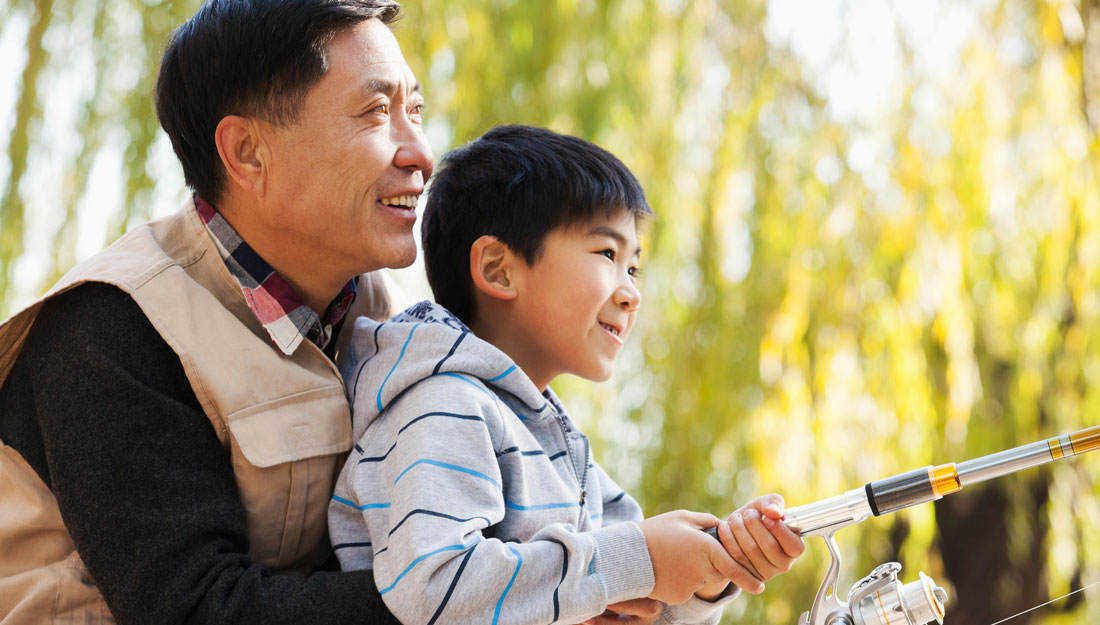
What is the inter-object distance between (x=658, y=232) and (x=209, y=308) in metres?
1.61

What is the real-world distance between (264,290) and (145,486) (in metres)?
0.28

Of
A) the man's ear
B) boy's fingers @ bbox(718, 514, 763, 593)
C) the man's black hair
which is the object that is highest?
the man's black hair

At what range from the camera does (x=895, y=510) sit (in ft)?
3.45

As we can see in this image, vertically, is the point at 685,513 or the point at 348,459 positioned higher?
the point at 348,459

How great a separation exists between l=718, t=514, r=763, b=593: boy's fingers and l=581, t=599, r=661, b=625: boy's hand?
0.35ft

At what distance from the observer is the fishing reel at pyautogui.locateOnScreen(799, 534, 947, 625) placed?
1.06 m

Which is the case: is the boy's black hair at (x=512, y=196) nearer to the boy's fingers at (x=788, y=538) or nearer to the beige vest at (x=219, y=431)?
the beige vest at (x=219, y=431)

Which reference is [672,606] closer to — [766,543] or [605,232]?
[766,543]

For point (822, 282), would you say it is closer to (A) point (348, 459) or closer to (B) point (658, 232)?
(B) point (658, 232)

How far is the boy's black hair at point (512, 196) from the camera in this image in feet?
A: 4.59

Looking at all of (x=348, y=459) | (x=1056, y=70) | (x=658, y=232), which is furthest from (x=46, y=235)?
(x=1056, y=70)

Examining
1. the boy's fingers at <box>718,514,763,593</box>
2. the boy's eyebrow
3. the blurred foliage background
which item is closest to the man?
the boy's eyebrow

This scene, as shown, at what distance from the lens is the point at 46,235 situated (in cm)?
254

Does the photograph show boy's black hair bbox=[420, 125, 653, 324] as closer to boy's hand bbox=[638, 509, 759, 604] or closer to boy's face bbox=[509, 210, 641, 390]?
boy's face bbox=[509, 210, 641, 390]
